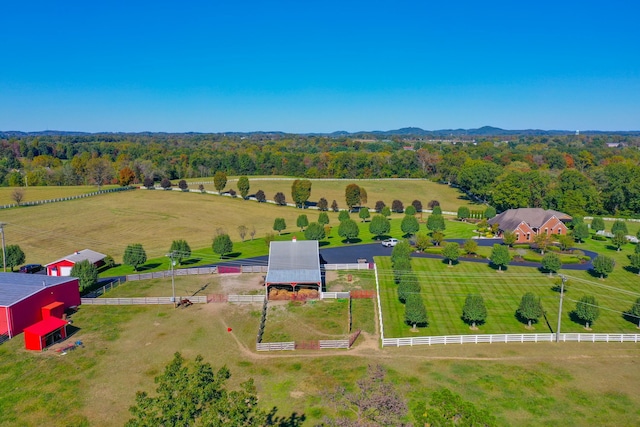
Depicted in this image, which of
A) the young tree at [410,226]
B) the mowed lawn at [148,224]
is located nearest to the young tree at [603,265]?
the mowed lawn at [148,224]

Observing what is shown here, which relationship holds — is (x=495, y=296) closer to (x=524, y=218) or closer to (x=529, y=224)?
(x=529, y=224)

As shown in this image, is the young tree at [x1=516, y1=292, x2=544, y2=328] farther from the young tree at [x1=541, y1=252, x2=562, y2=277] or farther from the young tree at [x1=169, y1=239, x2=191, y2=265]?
the young tree at [x1=169, y1=239, x2=191, y2=265]

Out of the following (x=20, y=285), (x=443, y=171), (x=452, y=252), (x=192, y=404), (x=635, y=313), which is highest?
(x=443, y=171)

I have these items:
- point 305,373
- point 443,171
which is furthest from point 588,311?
point 443,171

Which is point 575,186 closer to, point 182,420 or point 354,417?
point 354,417

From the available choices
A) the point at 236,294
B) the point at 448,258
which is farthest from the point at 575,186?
the point at 236,294

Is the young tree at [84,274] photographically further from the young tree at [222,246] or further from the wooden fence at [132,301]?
the young tree at [222,246]
